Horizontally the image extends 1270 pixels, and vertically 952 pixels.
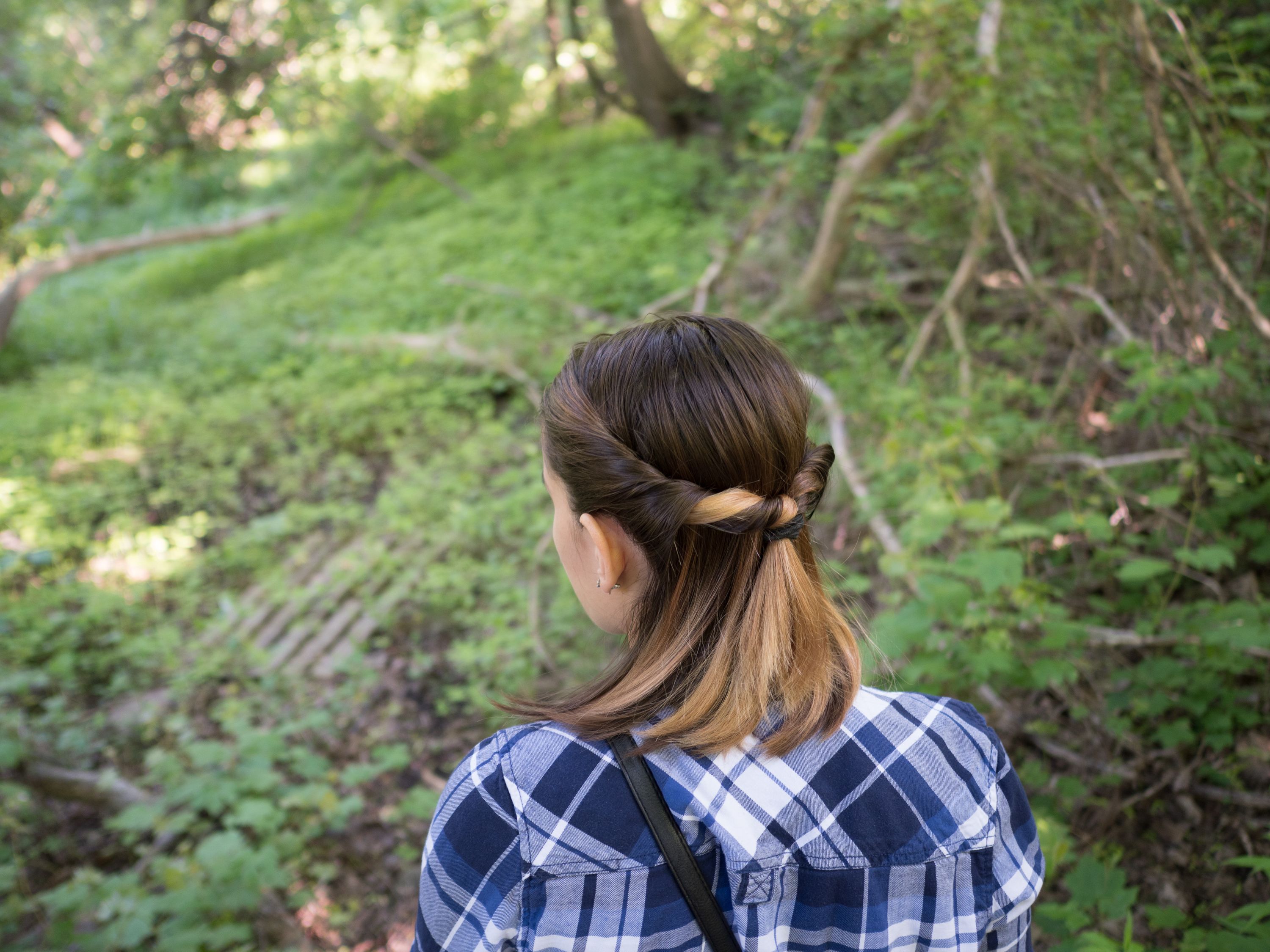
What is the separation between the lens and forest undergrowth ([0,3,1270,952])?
91.0 inches

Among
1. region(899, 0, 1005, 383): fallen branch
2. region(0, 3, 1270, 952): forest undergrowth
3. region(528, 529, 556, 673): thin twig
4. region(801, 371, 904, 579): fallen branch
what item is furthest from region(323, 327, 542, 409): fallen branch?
region(899, 0, 1005, 383): fallen branch

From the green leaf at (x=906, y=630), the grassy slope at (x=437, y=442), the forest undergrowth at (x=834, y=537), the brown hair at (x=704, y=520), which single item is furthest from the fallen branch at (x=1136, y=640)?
the brown hair at (x=704, y=520)

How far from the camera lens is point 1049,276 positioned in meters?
4.64

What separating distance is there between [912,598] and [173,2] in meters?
13.8

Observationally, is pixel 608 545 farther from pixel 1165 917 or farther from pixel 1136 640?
pixel 1136 640

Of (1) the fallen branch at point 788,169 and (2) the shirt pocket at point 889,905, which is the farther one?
(1) the fallen branch at point 788,169

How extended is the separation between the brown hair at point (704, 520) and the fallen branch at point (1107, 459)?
7.93ft

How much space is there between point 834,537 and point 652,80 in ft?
26.7

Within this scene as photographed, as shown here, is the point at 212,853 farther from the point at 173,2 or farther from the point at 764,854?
the point at 173,2

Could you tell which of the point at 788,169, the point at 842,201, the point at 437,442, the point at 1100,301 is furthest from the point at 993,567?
the point at 437,442

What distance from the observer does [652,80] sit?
32.9ft

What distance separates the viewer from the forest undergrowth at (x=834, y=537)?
2.31m

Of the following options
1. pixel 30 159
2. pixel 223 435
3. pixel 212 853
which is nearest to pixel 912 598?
pixel 212 853

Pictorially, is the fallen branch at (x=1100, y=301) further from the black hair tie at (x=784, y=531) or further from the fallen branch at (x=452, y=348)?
the fallen branch at (x=452, y=348)
